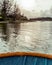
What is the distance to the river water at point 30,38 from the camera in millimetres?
1739

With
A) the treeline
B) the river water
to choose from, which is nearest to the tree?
the treeline

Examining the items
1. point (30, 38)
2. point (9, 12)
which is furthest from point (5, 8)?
point (30, 38)

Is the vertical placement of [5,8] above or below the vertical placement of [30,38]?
above

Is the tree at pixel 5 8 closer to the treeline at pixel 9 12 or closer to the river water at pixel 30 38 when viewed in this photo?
the treeline at pixel 9 12

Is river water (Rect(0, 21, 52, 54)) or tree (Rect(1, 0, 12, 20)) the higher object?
tree (Rect(1, 0, 12, 20))

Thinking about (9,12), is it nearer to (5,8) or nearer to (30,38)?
(5,8)

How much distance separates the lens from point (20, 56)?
173 cm

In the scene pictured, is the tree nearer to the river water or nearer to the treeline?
the treeline

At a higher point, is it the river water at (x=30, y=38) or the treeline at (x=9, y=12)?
the treeline at (x=9, y=12)

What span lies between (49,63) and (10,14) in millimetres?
611

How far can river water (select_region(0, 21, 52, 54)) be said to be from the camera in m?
1.74

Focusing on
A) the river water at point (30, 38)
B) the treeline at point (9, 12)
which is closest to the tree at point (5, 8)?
the treeline at point (9, 12)

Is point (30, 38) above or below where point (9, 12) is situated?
below

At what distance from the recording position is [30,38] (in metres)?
1.76
